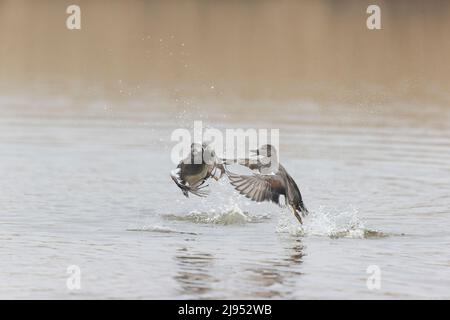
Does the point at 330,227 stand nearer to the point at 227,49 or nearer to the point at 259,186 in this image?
the point at 259,186

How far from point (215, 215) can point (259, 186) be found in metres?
0.61

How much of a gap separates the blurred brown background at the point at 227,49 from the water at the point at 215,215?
8.97 ft

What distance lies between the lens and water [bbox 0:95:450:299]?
8.26m

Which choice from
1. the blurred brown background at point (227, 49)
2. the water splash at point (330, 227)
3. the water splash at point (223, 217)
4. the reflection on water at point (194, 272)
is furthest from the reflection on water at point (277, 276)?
the blurred brown background at point (227, 49)

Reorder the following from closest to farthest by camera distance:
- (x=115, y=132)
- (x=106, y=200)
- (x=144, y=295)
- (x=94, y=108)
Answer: (x=144, y=295) → (x=106, y=200) → (x=115, y=132) → (x=94, y=108)

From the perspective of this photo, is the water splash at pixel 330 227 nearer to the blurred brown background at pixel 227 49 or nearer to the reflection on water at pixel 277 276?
the reflection on water at pixel 277 276

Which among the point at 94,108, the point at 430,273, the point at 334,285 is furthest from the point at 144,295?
the point at 94,108

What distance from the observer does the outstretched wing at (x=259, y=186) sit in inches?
393

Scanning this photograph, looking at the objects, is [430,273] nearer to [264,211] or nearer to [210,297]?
[210,297]

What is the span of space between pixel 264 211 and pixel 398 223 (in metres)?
1.25

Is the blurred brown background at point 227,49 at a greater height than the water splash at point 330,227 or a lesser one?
greater

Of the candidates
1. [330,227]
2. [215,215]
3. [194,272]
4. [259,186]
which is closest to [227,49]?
[215,215]

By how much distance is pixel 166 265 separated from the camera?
866 centimetres

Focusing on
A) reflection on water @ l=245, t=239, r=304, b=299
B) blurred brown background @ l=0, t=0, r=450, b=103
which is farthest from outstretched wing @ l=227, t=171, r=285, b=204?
blurred brown background @ l=0, t=0, r=450, b=103
